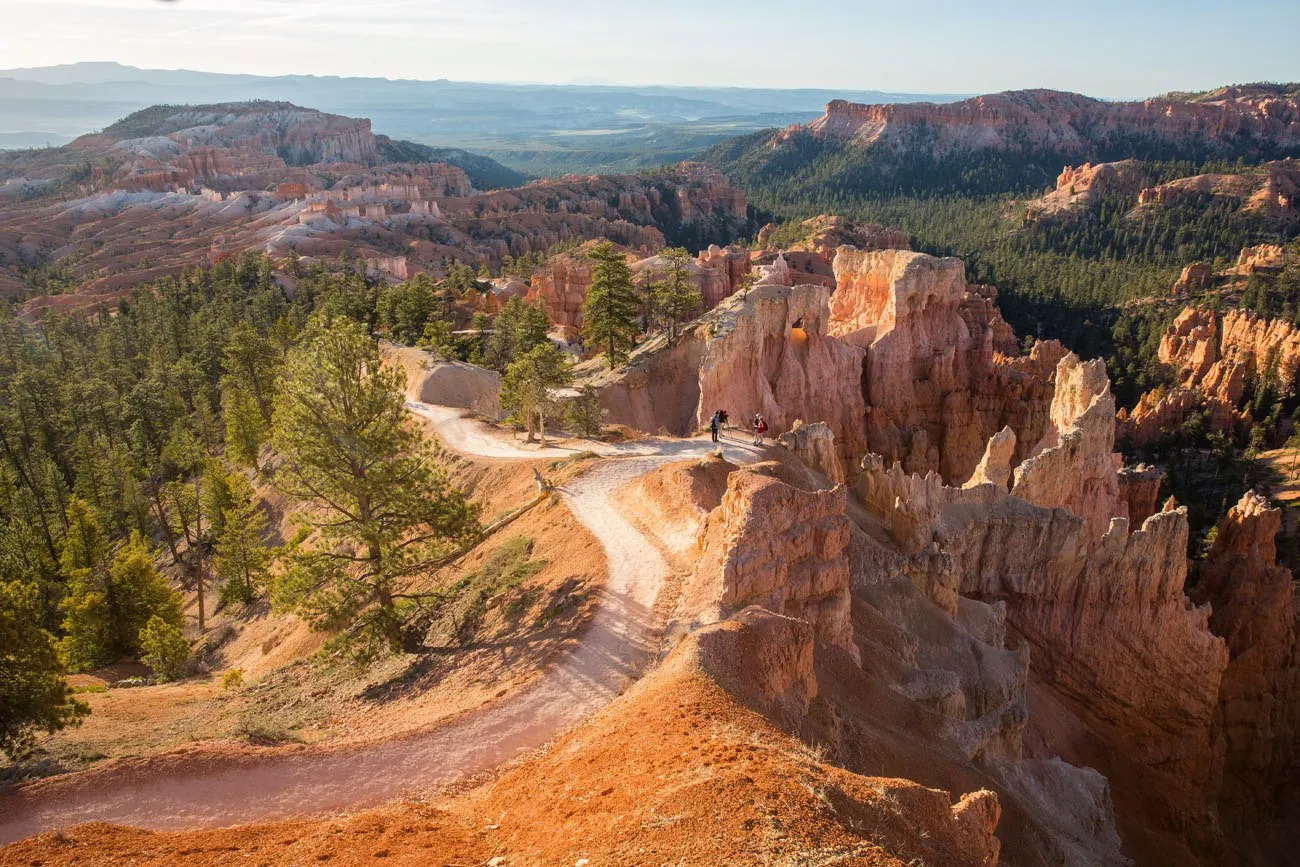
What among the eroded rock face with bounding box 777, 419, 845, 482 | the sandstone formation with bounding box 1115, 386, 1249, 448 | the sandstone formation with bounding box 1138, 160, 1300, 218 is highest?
the sandstone formation with bounding box 1138, 160, 1300, 218

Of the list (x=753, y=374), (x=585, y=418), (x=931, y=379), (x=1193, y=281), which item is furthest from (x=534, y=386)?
(x=1193, y=281)

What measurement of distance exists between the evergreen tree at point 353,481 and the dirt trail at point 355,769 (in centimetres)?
552

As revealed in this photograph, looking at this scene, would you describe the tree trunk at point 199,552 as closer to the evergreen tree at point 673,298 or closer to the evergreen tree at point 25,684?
the evergreen tree at point 25,684

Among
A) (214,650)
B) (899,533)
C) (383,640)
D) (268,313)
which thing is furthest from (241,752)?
(268,313)

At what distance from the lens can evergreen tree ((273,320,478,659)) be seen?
18.8m

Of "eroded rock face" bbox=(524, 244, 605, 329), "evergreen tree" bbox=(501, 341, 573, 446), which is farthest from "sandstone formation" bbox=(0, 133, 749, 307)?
"evergreen tree" bbox=(501, 341, 573, 446)

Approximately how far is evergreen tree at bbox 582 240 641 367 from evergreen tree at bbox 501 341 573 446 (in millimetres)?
9796

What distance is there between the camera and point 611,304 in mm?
44625

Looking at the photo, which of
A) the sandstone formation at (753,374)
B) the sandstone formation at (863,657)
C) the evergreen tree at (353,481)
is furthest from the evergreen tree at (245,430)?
the sandstone formation at (863,657)

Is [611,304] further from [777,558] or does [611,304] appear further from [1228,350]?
[1228,350]

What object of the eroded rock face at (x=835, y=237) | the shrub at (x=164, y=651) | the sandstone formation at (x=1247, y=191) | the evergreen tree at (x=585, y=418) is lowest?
Result: the shrub at (x=164, y=651)

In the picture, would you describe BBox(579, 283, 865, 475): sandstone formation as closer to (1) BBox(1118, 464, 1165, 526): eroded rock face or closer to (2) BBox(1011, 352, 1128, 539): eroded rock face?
(2) BBox(1011, 352, 1128, 539): eroded rock face

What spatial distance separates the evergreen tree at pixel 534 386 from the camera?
107ft

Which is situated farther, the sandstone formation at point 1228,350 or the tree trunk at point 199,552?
the sandstone formation at point 1228,350
